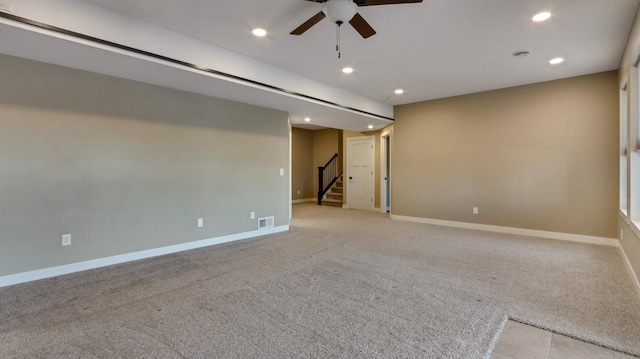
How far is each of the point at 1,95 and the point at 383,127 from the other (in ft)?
22.5

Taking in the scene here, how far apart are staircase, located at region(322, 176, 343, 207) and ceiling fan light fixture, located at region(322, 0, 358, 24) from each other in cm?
706

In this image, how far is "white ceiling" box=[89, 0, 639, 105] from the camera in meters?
2.72

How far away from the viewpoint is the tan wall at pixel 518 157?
4.50 metres

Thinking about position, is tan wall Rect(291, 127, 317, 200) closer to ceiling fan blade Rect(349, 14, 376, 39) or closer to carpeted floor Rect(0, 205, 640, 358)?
carpeted floor Rect(0, 205, 640, 358)

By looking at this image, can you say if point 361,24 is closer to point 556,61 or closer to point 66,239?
point 556,61

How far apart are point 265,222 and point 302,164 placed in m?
5.26

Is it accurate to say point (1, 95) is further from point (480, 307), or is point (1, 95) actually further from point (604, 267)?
point (604, 267)

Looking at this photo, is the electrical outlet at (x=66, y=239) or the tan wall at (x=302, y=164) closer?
the electrical outlet at (x=66, y=239)

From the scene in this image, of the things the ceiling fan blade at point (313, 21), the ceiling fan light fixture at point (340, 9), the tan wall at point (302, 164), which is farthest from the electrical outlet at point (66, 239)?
the tan wall at point (302, 164)

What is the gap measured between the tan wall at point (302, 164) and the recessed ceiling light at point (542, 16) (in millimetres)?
7736

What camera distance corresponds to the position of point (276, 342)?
195 centimetres

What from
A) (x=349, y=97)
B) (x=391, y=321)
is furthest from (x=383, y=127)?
(x=391, y=321)

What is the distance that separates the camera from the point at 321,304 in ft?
8.20

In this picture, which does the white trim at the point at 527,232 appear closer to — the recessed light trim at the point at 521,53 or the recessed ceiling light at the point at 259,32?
the recessed light trim at the point at 521,53
